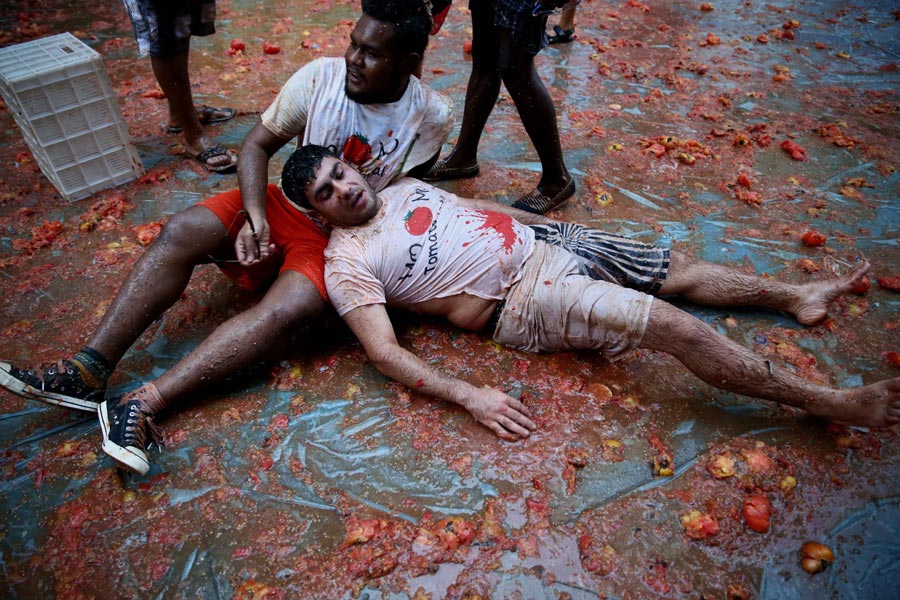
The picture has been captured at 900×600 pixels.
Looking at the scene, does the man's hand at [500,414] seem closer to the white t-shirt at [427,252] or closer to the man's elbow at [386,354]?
the man's elbow at [386,354]

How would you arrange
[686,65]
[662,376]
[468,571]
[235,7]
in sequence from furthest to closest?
[235,7], [686,65], [662,376], [468,571]

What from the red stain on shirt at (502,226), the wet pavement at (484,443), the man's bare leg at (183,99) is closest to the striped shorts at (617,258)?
the red stain on shirt at (502,226)

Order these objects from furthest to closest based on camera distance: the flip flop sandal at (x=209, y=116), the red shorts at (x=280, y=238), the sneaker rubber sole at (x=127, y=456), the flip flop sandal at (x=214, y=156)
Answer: the flip flop sandal at (x=209, y=116) → the flip flop sandal at (x=214, y=156) → the red shorts at (x=280, y=238) → the sneaker rubber sole at (x=127, y=456)

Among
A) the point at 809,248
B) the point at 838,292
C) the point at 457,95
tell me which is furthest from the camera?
the point at 457,95

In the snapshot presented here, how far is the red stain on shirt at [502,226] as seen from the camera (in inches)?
90.2

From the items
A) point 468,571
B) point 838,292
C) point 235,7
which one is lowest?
point 468,571

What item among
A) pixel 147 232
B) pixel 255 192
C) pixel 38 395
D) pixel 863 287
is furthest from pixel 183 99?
pixel 863 287

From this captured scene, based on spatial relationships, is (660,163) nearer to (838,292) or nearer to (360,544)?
(838,292)

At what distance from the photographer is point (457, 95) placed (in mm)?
4277

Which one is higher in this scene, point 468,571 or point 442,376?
point 442,376

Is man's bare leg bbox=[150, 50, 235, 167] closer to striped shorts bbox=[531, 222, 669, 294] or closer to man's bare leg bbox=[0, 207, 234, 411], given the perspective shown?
man's bare leg bbox=[0, 207, 234, 411]

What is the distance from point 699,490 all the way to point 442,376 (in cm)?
101

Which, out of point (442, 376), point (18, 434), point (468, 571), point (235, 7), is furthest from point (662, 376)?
point (235, 7)

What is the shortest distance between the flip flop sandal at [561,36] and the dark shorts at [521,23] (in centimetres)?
262
